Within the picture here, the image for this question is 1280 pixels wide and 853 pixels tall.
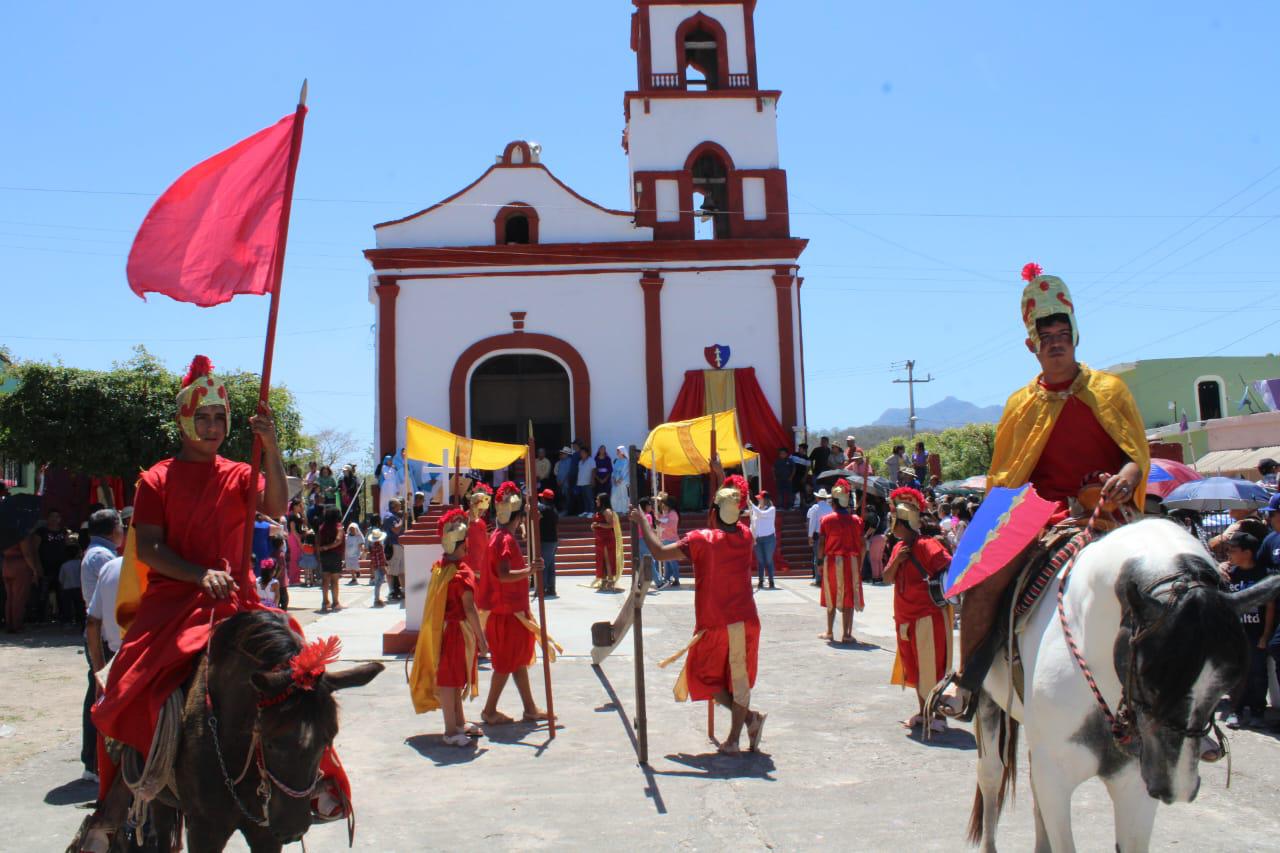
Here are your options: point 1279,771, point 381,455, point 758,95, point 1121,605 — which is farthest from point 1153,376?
point 1121,605

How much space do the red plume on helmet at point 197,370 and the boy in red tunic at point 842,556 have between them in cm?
862

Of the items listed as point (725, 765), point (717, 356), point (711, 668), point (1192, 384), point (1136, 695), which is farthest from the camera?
point (1192, 384)

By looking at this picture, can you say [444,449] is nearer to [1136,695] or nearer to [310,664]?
[310,664]

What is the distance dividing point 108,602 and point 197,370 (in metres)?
2.58

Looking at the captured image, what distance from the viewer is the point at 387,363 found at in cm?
2488

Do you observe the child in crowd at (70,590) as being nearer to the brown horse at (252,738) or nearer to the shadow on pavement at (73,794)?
the shadow on pavement at (73,794)

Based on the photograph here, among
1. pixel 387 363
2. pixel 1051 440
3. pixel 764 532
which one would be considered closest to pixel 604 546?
pixel 764 532

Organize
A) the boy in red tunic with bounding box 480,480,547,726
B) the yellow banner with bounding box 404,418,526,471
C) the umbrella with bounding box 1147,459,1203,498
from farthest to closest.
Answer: the yellow banner with bounding box 404,418,526,471 → the umbrella with bounding box 1147,459,1203,498 → the boy in red tunic with bounding box 480,480,547,726

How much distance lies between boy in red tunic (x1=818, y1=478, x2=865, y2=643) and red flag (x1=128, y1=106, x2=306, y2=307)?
28.1ft

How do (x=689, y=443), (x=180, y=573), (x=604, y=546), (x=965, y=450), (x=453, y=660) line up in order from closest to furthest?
(x=180, y=573) < (x=453, y=660) < (x=689, y=443) < (x=604, y=546) < (x=965, y=450)

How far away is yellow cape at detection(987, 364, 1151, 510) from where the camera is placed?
4527mm

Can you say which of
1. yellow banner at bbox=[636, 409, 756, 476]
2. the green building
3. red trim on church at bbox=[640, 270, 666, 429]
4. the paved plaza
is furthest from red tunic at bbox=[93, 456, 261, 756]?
the green building

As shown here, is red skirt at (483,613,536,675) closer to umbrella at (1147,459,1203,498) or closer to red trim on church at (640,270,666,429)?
umbrella at (1147,459,1203,498)

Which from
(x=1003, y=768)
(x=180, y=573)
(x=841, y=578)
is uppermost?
(x=180, y=573)
